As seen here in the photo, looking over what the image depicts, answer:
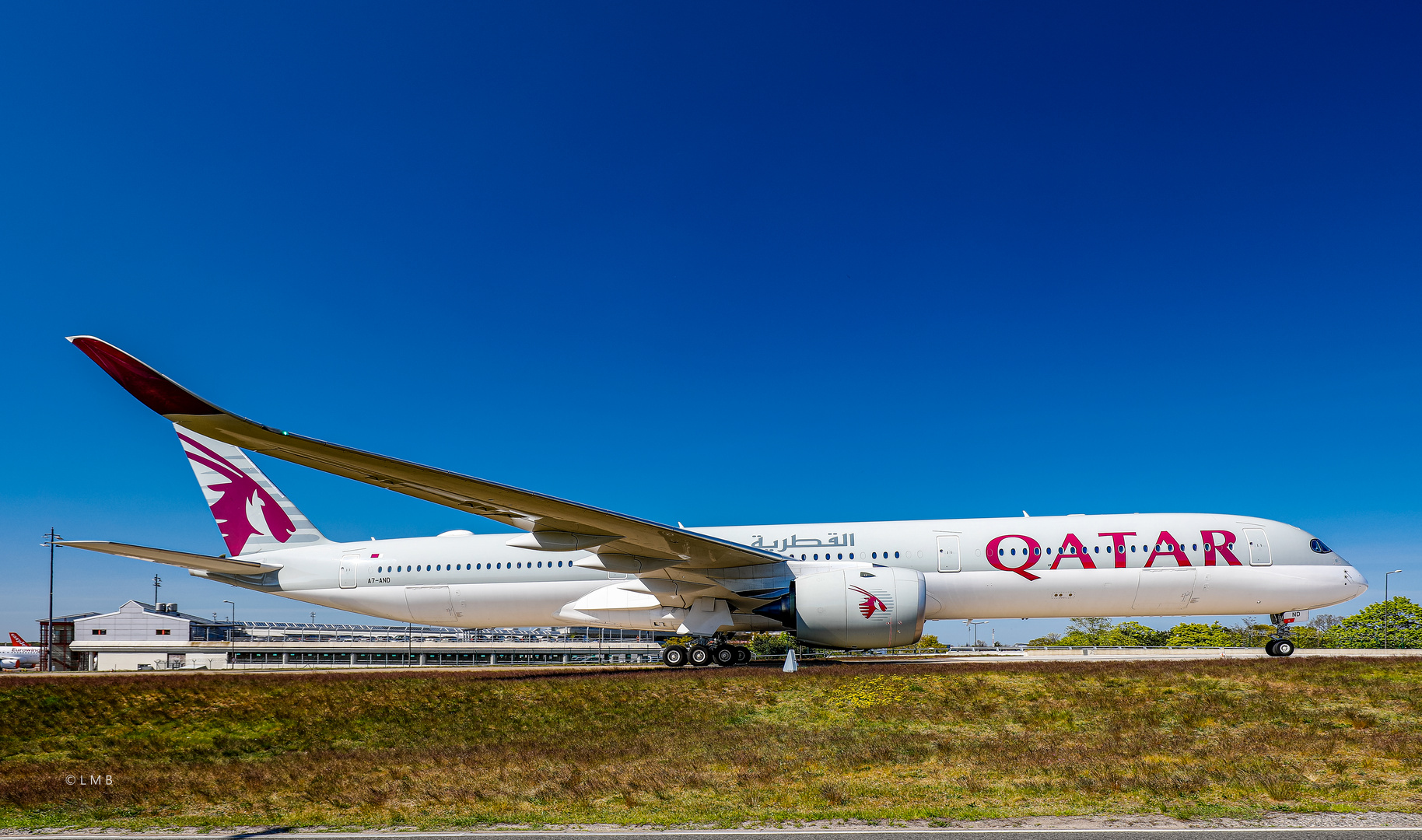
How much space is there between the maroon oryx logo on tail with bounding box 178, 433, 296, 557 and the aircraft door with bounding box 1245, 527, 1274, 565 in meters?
26.2

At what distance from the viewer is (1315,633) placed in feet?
160

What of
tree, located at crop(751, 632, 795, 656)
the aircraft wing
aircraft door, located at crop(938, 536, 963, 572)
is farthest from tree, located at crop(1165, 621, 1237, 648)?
the aircraft wing

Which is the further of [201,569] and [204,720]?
[201,569]

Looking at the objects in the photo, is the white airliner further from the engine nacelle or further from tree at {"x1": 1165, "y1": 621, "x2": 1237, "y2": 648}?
tree at {"x1": 1165, "y1": 621, "x2": 1237, "y2": 648}

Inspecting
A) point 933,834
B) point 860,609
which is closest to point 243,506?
point 860,609

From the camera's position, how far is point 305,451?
1385 centimetres

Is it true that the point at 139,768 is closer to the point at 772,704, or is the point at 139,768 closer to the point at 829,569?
the point at 772,704

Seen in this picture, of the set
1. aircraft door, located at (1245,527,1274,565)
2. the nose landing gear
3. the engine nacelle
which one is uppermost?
aircraft door, located at (1245,527,1274,565)

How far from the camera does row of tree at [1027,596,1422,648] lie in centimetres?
5094

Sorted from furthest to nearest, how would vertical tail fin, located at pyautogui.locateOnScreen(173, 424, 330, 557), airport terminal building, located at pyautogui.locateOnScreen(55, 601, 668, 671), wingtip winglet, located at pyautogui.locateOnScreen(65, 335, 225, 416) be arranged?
1. airport terminal building, located at pyautogui.locateOnScreen(55, 601, 668, 671)
2. vertical tail fin, located at pyautogui.locateOnScreen(173, 424, 330, 557)
3. wingtip winglet, located at pyautogui.locateOnScreen(65, 335, 225, 416)

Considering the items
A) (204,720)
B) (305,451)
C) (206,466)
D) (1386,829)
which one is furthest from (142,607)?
(1386,829)

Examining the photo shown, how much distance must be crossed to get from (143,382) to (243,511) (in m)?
15.5

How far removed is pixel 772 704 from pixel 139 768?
959 cm

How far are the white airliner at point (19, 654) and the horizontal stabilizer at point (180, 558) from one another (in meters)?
68.6
